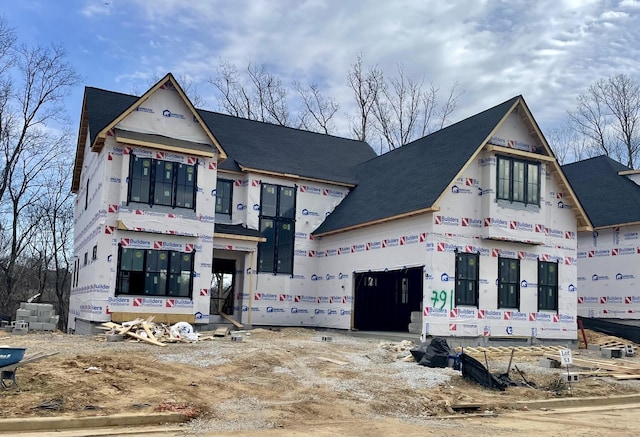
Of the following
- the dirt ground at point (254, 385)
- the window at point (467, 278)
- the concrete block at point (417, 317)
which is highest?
the window at point (467, 278)

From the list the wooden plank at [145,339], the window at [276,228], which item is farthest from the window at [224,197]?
the wooden plank at [145,339]

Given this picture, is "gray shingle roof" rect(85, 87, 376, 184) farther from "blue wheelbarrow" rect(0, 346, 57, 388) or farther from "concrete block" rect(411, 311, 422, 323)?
"blue wheelbarrow" rect(0, 346, 57, 388)

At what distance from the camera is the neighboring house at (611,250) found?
27.4 metres

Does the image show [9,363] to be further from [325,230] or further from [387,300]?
[387,300]

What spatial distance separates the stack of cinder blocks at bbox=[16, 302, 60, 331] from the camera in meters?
22.6

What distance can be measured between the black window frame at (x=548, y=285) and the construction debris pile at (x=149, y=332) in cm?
1211

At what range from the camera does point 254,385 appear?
1289 centimetres

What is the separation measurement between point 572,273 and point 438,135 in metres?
7.37

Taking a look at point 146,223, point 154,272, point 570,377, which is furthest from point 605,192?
point 146,223

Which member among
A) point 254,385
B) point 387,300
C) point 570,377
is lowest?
point 254,385

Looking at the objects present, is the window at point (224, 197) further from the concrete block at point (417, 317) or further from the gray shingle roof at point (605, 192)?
the gray shingle roof at point (605, 192)

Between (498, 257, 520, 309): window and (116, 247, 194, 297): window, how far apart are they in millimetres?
10825

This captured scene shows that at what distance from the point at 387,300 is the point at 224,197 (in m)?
8.57

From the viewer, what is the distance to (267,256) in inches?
1046
